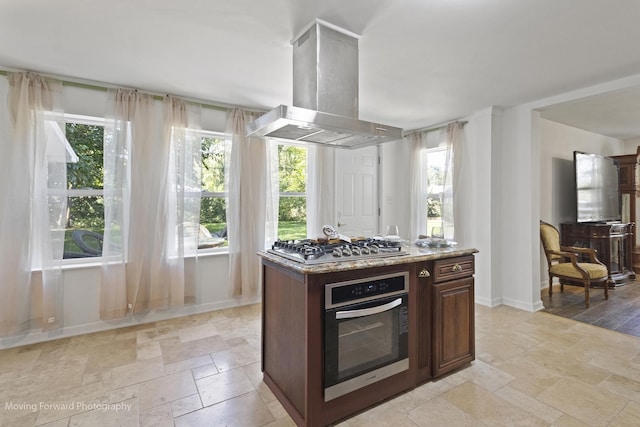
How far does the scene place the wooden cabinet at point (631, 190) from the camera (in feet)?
17.3

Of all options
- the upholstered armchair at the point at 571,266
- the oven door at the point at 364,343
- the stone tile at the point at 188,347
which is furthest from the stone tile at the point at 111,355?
the upholstered armchair at the point at 571,266

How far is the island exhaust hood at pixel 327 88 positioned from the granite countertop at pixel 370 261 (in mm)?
857

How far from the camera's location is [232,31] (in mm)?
2270

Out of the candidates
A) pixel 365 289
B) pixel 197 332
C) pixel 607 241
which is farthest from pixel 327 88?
pixel 607 241

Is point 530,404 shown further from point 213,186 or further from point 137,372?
point 213,186

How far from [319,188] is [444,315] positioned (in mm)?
2577

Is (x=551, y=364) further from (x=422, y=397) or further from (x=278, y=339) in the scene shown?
(x=278, y=339)

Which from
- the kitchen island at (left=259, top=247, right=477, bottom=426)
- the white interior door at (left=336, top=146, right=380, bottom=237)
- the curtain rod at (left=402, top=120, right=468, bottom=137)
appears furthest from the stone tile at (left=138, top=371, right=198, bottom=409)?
the curtain rod at (left=402, top=120, right=468, bottom=137)

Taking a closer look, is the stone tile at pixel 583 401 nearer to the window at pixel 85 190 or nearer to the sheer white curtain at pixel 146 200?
the sheer white curtain at pixel 146 200

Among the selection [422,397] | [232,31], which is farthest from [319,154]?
[422,397]

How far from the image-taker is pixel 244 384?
225cm

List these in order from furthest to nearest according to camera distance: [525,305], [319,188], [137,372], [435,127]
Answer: [435,127] → [319,188] → [525,305] → [137,372]

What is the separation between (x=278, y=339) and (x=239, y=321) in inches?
61.5

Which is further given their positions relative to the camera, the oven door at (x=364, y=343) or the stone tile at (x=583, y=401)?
the stone tile at (x=583, y=401)
